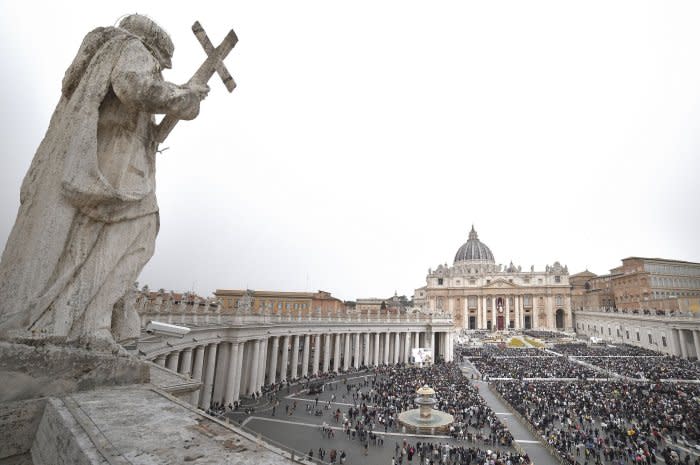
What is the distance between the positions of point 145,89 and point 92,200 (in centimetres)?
135

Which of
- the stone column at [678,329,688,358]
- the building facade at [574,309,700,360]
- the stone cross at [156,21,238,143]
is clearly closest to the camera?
the stone cross at [156,21,238,143]

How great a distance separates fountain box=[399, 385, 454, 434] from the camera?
2250cm

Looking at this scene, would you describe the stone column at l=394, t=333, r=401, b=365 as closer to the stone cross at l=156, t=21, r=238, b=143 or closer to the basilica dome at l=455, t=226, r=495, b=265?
the stone cross at l=156, t=21, r=238, b=143

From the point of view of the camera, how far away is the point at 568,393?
96.6 feet

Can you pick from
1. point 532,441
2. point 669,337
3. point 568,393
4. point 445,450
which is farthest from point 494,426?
point 669,337

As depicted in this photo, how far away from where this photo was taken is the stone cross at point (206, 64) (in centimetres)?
497

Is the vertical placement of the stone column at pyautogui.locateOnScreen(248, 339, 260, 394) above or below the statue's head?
below

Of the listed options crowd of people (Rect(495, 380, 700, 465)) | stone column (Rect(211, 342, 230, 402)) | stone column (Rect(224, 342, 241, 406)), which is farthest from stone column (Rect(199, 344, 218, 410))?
crowd of people (Rect(495, 380, 700, 465))

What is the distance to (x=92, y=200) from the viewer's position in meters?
4.13

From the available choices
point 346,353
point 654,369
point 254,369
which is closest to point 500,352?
point 654,369

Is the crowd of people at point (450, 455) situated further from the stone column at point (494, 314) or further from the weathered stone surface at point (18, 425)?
the stone column at point (494, 314)

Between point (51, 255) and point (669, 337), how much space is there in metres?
74.5

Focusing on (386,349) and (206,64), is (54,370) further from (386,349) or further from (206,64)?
(386,349)

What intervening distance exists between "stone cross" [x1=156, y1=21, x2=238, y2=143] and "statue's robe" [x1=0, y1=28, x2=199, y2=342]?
0.19 metres
